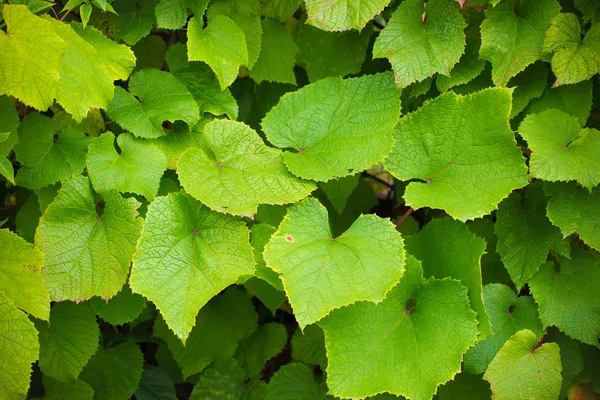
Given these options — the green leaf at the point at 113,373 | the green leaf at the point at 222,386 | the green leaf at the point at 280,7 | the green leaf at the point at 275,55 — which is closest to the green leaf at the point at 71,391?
the green leaf at the point at 113,373

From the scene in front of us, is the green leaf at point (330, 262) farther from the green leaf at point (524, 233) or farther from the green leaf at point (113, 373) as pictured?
the green leaf at point (113, 373)

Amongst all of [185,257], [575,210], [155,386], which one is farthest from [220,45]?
[155,386]

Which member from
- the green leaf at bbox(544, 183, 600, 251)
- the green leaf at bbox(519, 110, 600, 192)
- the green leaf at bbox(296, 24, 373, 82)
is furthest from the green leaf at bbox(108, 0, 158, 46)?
the green leaf at bbox(544, 183, 600, 251)

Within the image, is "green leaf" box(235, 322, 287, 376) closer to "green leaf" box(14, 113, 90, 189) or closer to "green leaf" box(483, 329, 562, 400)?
"green leaf" box(483, 329, 562, 400)

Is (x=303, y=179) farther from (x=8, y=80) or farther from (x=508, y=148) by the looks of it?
(x=8, y=80)

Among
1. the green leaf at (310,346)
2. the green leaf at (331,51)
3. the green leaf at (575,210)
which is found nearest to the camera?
the green leaf at (575,210)

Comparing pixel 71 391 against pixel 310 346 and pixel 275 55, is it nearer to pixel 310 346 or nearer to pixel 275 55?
pixel 310 346

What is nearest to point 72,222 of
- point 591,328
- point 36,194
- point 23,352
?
point 36,194
